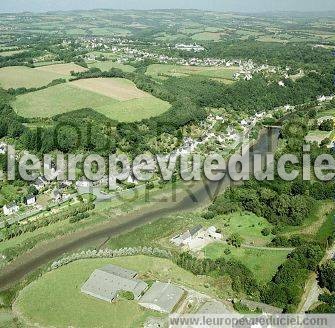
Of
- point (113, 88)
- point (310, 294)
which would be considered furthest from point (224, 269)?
point (113, 88)

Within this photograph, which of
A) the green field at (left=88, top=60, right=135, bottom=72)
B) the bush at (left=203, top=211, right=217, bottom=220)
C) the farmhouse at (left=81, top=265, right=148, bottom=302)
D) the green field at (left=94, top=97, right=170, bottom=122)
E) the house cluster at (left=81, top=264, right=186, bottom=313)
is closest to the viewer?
the house cluster at (left=81, top=264, right=186, bottom=313)

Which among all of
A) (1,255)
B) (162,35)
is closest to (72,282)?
(1,255)

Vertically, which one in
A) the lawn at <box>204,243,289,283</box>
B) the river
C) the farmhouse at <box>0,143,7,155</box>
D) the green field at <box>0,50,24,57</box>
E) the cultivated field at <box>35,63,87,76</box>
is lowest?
the river

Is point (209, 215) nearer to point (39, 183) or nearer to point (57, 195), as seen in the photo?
point (57, 195)

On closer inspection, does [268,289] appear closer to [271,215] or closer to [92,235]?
[271,215]

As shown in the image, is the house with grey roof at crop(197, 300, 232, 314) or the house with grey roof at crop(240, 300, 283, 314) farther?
the house with grey roof at crop(240, 300, 283, 314)

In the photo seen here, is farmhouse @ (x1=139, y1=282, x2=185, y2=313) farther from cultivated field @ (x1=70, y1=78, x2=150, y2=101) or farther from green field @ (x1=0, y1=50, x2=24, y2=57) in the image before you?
green field @ (x1=0, y1=50, x2=24, y2=57)

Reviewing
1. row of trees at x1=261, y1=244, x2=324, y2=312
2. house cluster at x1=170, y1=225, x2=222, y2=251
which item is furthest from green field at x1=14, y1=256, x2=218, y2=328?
row of trees at x1=261, y1=244, x2=324, y2=312
